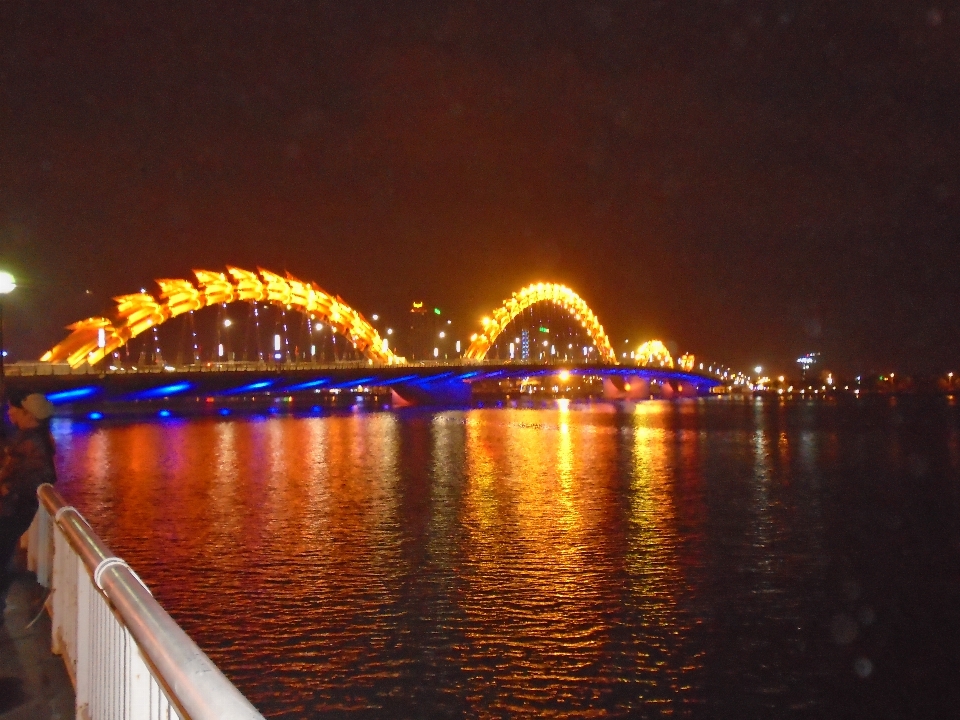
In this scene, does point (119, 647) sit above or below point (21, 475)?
below

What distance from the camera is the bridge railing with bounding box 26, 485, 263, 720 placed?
3010mm

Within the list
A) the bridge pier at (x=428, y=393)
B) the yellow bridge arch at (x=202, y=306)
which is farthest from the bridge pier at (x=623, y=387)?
the yellow bridge arch at (x=202, y=306)

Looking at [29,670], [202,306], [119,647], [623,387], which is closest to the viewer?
[119,647]

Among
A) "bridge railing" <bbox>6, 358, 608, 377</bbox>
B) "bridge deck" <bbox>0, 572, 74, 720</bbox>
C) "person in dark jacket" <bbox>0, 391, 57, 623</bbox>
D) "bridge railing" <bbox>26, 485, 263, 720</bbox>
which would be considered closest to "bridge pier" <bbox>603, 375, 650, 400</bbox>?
"bridge railing" <bbox>6, 358, 608, 377</bbox>

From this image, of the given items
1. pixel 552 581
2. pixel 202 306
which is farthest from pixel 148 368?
pixel 552 581

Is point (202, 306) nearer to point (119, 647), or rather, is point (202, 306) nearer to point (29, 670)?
point (29, 670)

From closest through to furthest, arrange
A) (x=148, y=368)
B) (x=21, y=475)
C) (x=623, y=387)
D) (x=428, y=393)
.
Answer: (x=21, y=475) < (x=148, y=368) < (x=428, y=393) < (x=623, y=387)

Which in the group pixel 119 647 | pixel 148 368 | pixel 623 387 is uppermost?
pixel 148 368

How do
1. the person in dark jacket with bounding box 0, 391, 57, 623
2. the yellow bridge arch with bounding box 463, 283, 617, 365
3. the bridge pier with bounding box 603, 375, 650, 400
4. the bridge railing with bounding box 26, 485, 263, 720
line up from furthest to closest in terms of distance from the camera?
the bridge pier with bounding box 603, 375, 650, 400 → the yellow bridge arch with bounding box 463, 283, 617, 365 → the person in dark jacket with bounding box 0, 391, 57, 623 → the bridge railing with bounding box 26, 485, 263, 720

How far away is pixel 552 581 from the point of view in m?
14.1

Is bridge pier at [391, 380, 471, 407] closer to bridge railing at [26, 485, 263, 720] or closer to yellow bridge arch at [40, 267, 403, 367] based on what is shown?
yellow bridge arch at [40, 267, 403, 367]

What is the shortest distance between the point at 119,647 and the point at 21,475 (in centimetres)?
384

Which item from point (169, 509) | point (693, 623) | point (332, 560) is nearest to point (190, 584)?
point (332, 560)

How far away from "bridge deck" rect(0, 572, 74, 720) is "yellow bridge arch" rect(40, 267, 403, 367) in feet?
185
